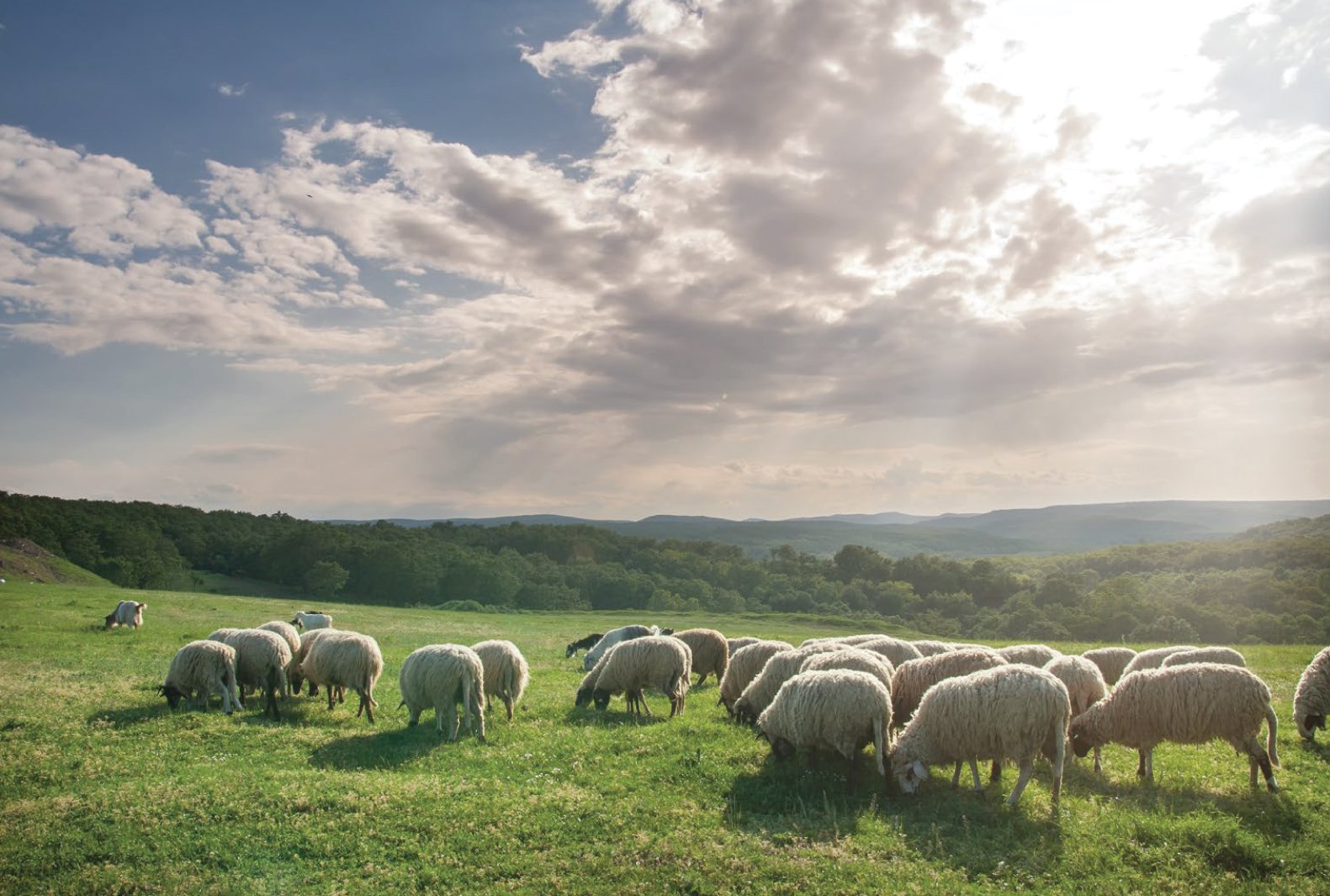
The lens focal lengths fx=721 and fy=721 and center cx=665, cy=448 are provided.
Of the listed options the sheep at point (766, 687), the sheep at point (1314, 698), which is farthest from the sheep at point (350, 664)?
the sheep at point (1314, 698)

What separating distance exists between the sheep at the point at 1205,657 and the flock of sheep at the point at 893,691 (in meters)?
0.05

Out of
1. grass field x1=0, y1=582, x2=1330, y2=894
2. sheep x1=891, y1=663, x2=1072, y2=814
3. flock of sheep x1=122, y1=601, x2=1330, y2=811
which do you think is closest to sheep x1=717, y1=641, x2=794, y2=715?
flock of sheep x1=122, y1=601, x2=1330, y2=811

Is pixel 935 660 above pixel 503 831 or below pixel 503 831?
above

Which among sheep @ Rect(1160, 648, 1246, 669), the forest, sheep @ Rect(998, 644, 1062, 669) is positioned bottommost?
the forest

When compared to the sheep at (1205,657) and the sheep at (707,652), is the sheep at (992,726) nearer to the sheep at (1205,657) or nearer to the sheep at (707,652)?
the sheep at (1205,657)

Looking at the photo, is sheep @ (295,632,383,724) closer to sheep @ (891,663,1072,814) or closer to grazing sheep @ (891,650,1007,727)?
grazing sheep @ (891,650,1007,727)

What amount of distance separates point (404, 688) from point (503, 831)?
6.76 m

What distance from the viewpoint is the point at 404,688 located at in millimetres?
15359

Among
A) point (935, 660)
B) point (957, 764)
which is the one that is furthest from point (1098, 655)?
point (957, 764)

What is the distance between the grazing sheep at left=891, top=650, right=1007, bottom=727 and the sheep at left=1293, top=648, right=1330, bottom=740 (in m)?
6.15

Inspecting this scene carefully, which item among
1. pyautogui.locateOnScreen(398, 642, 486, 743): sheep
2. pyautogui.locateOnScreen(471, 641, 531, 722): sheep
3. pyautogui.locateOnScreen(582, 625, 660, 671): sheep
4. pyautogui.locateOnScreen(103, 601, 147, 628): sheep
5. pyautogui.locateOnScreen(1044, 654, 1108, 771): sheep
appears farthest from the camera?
pyautogui.locateOnScreen(103, 601, 147, 628): sheep

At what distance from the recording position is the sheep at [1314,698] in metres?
14.1

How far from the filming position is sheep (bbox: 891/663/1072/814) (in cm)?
1066

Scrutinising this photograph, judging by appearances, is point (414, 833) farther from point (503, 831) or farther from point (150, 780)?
point (150, 780)
